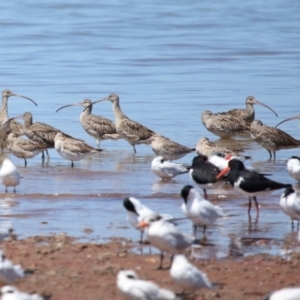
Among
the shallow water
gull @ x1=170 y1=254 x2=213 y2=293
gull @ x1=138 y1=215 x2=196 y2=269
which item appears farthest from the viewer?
the shallow water

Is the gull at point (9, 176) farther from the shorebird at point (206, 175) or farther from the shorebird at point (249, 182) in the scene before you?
the shorebird at point (249, 182)

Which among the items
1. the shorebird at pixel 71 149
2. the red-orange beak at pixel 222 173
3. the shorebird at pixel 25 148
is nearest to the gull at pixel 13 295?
the red-orange beak at pixel 222 173

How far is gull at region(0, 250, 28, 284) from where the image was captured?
29.0ft

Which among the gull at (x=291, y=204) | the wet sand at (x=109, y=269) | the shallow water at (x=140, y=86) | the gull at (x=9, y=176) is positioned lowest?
the shallow water at (x=140, y=86)

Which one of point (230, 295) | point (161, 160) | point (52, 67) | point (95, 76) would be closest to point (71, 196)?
point (161, 160)

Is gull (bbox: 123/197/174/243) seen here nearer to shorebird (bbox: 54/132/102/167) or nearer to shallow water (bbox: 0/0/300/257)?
shallow water (bbox: 0/0/300/257)

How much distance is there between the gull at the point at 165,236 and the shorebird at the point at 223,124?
10856 millimetres

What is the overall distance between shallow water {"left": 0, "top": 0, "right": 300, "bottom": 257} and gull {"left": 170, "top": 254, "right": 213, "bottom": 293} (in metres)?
1.91

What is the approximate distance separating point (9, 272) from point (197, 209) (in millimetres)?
2712

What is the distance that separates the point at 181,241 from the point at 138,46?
1068 inches

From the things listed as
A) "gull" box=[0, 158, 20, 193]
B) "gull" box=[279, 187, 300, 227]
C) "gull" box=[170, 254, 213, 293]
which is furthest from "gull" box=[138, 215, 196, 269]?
"gull" box=[0, 158, 20, 193]

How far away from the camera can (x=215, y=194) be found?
14195mm

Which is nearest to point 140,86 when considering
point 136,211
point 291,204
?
point 291,204

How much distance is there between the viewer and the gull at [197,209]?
1098 cm
